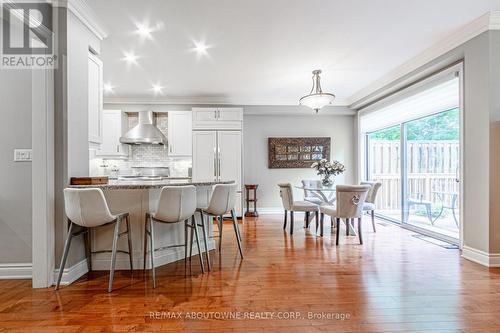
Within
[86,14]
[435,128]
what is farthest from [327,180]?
[86,14]

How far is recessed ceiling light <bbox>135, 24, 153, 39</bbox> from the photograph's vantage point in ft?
9.74

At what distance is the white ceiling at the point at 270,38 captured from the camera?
8.69ft

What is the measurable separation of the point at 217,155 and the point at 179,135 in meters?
0.98

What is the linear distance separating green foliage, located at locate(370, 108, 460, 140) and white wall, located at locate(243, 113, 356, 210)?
1.35 meters

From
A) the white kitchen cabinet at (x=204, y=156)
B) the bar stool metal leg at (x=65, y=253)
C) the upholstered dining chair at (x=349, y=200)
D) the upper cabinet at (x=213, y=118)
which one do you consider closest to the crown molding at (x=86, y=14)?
the bar stool metal leg at (x=65, y=253)

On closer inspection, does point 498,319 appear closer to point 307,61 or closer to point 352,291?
point 352,291

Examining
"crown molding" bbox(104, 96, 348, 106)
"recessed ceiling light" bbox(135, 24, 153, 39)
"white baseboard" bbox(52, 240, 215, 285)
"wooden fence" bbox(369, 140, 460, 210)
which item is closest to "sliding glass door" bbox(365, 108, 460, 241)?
"wooden fence" bbox(369, 140, 460, 210)

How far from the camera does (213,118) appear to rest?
570 centimetres

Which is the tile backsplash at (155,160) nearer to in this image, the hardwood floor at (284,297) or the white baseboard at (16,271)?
the hardwood floor at (284,297)

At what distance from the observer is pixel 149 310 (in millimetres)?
2033

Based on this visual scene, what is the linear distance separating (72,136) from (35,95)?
0.44 m

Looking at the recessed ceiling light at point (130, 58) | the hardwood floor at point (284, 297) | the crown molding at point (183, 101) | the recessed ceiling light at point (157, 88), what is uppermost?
the recessed ceiling light at point (130, 58)

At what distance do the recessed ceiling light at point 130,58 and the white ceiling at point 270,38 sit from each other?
0.06 metres

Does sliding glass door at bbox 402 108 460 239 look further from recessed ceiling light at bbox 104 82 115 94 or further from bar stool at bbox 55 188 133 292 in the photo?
recessed ceiling light at bbox 104 82 115 94
